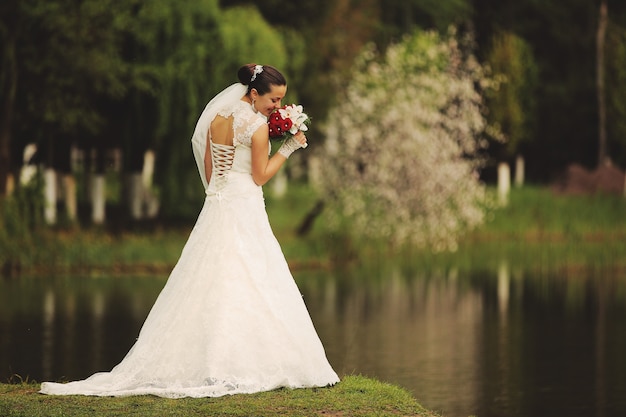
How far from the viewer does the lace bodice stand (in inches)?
439

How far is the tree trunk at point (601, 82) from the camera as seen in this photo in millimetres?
51062

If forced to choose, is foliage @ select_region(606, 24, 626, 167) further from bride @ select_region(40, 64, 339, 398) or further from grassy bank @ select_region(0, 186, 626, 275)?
bride @ select_region(40, 64, 339, 398)

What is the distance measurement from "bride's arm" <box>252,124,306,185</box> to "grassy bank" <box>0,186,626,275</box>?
16078 millimetres

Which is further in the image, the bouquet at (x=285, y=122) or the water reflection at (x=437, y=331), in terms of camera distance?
the water reflection at (x=437, y=331)

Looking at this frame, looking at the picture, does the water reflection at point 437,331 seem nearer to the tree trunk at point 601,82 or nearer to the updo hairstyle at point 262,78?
the updo hairstyle at point 262,78

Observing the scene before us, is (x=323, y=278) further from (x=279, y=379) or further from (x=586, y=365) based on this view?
(x=279, y=379)

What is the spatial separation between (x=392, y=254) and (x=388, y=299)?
32.3ft

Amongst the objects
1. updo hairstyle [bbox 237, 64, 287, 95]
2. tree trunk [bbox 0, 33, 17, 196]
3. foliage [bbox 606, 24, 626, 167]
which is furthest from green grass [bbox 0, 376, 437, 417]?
foliage [bbox 606, 24, 626, 167]

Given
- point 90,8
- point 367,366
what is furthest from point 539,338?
point 90,8

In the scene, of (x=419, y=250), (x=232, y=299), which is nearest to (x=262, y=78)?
(x=232, y=299)

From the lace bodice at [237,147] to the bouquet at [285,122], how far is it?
10 cm

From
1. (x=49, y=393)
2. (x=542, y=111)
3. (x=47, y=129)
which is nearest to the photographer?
(x=49, y=393)

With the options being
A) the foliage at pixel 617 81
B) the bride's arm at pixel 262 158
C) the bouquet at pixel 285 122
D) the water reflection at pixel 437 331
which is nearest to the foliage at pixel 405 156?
the water reflection at pixel 437 331

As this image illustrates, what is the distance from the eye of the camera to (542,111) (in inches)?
2291
